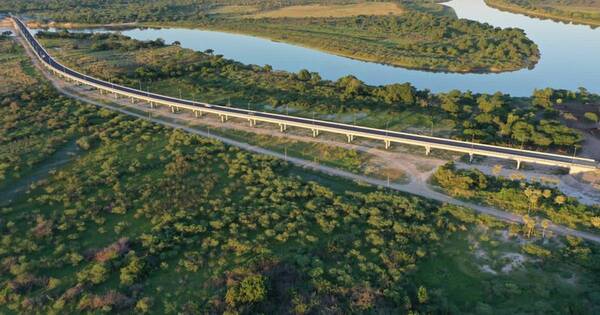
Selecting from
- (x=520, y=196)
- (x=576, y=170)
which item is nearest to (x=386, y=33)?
(x=576, y=170)

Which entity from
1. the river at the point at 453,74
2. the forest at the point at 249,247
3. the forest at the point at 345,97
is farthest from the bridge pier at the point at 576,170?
the river at the point at 453,74

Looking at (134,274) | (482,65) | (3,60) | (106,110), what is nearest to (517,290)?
(134,274)

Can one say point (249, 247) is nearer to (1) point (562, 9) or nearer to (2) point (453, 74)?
(2) point (453, 74)

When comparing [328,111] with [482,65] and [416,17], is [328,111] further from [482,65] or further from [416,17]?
[416,17]

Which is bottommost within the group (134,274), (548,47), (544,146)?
(134,274)

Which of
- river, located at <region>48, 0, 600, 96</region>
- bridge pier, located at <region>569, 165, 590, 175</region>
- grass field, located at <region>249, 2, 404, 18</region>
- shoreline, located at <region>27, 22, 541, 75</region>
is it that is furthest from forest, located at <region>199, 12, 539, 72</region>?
bridge pier, located at <region>569, 165, 590, 175</region>

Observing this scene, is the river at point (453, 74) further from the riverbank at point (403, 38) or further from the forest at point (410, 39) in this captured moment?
the forest at point (410, 39)
